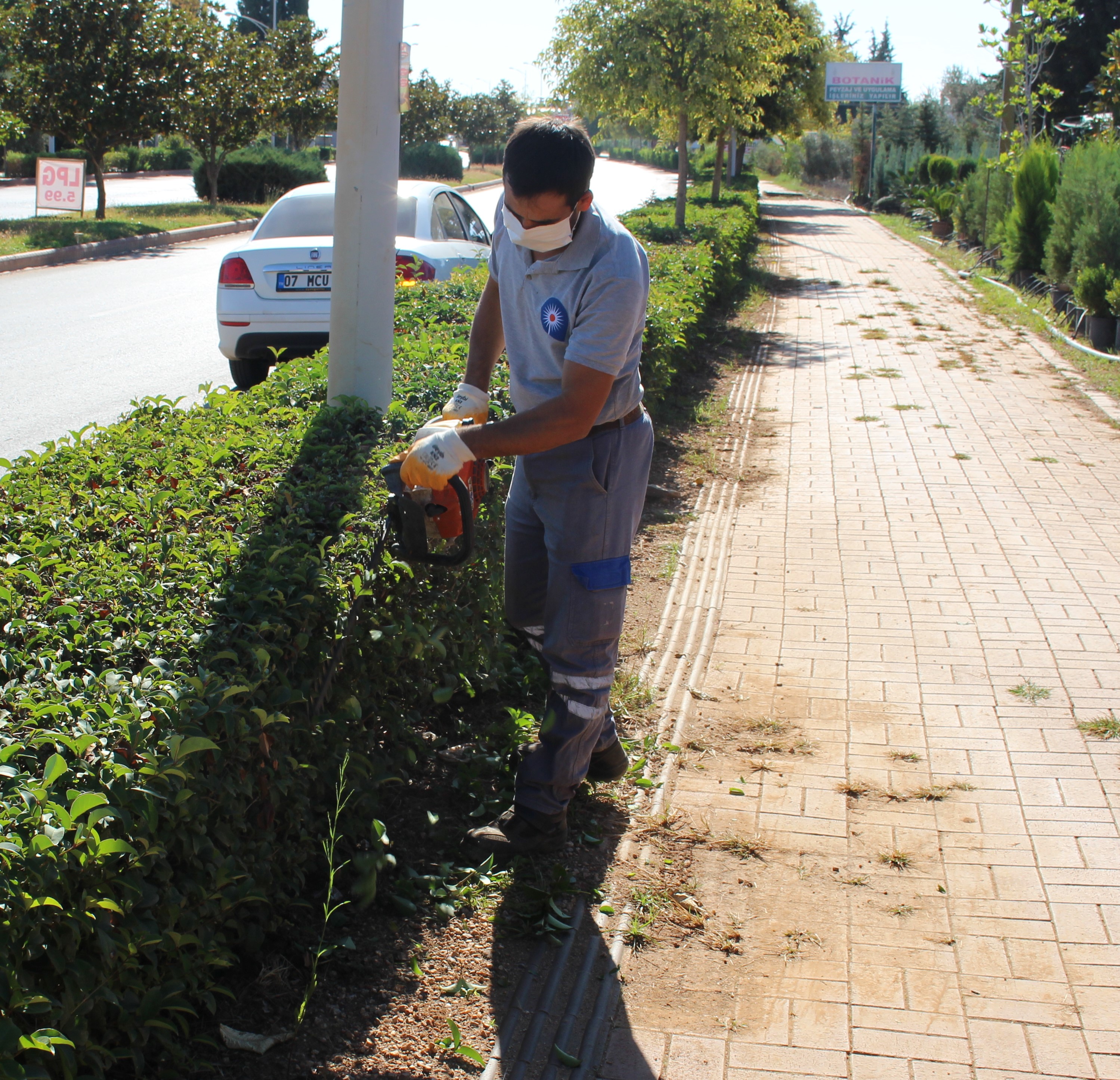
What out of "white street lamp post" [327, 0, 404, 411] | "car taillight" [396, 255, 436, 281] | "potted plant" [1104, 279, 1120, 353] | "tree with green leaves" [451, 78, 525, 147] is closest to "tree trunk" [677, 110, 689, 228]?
"potted plant" [1104, 279, 1120, 353]

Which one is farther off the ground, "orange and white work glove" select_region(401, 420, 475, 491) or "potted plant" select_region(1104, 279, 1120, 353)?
"potted plant" select_region(1104, 279, 1120, 353)

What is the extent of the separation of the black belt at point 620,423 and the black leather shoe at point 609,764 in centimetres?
106

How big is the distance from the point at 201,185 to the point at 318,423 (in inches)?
1163

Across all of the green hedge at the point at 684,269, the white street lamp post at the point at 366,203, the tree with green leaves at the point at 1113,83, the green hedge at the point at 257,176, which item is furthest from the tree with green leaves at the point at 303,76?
the white street lamp post at the point at 366,203

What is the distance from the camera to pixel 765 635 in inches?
193

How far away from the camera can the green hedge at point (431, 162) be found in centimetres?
4597

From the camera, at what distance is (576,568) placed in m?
3.00

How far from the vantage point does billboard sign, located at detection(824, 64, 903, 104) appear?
4666cm

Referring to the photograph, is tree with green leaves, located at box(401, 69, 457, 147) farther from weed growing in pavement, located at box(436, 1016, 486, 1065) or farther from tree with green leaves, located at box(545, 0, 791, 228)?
weed growing in pavement, located at box(436, 1016, 486, 1065)

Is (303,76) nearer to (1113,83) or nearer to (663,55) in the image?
(663,55)

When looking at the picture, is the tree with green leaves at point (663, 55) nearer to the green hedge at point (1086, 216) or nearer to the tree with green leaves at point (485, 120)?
the green hedge at point (1086, 216)

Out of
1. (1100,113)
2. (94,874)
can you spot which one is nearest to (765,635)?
(94,874)

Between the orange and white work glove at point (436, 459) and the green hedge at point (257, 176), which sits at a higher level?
the green hedge at point (257, 176)

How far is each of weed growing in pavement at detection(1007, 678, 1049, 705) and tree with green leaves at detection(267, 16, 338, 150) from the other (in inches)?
1211
